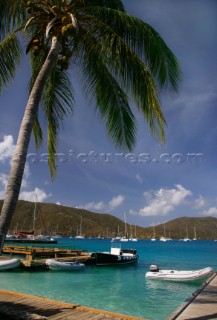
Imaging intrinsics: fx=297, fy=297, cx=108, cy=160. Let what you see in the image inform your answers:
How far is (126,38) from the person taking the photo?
7.85m

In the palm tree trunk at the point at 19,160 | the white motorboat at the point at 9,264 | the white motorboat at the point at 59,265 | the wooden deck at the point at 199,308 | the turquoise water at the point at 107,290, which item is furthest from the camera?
the white motorboat at the point at 59,265

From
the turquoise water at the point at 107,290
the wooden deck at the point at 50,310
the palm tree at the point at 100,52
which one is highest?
the palm tree at the point at 100,52

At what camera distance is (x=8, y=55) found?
8234 millimetres

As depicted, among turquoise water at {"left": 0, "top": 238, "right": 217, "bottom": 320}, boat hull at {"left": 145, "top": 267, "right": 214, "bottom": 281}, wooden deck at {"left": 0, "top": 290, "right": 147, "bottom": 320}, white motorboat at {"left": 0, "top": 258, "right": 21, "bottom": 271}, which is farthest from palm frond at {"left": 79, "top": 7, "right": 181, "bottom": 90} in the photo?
white motorboat at {"left": 0, "top": 258, "right": 21, "bottom": 271}

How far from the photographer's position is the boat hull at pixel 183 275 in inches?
925

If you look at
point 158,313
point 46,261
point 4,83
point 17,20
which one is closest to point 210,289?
point 158,313

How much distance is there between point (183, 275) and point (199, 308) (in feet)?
46.8

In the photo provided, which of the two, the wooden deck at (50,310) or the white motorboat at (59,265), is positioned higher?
the white motorboat at (59,265)

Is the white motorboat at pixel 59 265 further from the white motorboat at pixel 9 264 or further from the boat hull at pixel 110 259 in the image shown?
the boat hull at pixel 110 259

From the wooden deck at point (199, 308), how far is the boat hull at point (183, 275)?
9351mm

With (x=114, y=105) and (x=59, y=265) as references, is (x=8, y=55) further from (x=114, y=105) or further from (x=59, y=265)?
(x=59, y=265)

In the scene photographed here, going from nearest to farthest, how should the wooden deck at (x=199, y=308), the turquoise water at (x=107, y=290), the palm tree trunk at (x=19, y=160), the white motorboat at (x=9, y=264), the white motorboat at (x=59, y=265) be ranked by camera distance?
the palm tree trunk at (x=19, y=160) → the wooden deck at (x=199, y=308) → the turquoise water at (x=107, y=290) → the white motorboat at (x=9, y=264) → the white motorboat at (x=59, y=265)

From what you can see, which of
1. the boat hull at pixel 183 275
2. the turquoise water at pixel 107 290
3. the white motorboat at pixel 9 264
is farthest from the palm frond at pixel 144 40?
the white motorboat at pixel 9 264

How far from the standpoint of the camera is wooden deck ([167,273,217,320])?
30.8 feet
